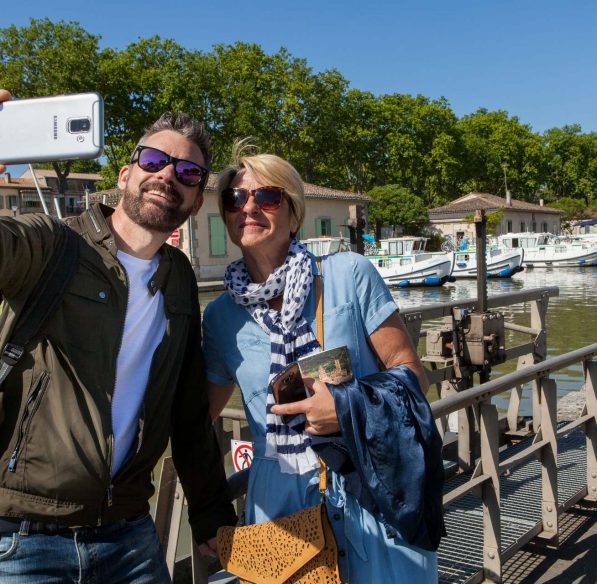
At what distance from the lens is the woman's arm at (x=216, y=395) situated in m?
2.19

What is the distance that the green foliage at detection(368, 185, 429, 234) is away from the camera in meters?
50.6

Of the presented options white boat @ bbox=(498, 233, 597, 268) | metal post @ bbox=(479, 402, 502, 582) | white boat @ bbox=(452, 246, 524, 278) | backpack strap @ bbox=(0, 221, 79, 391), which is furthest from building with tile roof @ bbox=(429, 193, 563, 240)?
backpack strap @ bbox=(0, 221, 79, 391)

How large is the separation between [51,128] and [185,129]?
0.44m

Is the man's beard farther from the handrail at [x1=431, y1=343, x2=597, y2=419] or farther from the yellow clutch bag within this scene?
the handrail at [x1=431, y1=343, x2=597, y2=419]

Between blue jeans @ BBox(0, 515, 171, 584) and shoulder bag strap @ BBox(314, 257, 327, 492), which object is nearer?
blue jeans @ BBox(0, 515, 171, 584)

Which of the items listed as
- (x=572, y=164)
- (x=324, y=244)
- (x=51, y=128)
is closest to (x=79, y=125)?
(x=51, y=128)

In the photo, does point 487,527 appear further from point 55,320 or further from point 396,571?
point 55,320

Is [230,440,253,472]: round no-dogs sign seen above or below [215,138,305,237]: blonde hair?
below

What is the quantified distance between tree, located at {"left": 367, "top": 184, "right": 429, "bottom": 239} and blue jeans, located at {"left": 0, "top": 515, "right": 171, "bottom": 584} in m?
49.2

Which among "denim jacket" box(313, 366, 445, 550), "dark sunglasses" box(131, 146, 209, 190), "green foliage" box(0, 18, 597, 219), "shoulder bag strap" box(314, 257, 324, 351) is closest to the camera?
"denim jacket" box(313, 366, 445, 550)

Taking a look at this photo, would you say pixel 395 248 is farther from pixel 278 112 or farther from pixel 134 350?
pixel 134 350

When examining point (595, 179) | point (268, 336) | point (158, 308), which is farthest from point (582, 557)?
point (595, 179)

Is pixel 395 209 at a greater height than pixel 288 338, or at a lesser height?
greater

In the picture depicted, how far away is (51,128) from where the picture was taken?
76.6 inches
